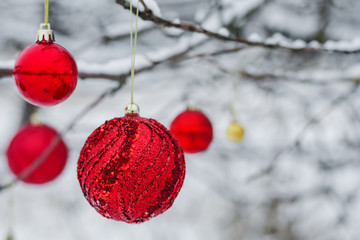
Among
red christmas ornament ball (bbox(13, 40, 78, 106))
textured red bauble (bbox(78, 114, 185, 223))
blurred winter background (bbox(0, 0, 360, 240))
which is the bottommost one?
blurred winter background (bbox(0, 0, 360, 240))

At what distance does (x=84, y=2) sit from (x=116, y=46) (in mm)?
327

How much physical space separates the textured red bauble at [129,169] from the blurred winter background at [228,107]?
9.9 inches

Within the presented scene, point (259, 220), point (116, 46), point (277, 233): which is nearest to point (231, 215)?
point (259, 220)

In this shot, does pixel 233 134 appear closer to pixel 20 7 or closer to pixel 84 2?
pixel 84 2

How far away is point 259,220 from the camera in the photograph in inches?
129

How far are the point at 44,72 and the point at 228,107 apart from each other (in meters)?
2.07

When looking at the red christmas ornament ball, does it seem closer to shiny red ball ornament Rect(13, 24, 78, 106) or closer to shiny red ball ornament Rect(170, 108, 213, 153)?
shiny red ball ornament Rect(13, 24, 78, 106)

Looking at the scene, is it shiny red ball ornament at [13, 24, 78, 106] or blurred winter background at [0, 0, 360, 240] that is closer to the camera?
shiny red ball ornament at [13, 24, 78, 106]

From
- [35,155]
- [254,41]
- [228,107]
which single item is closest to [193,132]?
[254,41]

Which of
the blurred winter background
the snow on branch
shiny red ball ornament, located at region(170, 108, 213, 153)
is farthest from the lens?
the blurred winter background

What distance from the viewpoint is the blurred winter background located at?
137 cm

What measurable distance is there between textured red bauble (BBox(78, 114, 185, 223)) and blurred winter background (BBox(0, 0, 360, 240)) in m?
0.25

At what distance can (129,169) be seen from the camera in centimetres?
52

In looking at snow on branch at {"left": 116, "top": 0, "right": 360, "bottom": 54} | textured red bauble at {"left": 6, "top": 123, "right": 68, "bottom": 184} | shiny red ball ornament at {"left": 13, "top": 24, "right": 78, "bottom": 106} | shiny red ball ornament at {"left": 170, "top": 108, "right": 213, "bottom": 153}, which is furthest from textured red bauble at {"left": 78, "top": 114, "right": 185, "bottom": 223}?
textured red bauble at {"left": 6, "top": 123, "right": 68, "bottom": 184}
